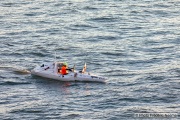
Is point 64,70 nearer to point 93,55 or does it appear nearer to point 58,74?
point 58,74

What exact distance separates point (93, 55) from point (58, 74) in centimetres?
1271

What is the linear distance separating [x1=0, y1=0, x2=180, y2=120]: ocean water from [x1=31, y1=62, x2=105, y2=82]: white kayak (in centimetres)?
63

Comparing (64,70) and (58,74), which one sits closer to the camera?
(64,70)

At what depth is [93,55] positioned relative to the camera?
301ft

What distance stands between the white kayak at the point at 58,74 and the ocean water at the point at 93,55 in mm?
627

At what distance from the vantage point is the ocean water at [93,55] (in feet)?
236

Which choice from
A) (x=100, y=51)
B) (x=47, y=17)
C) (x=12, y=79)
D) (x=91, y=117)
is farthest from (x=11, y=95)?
(x=47, y=17)

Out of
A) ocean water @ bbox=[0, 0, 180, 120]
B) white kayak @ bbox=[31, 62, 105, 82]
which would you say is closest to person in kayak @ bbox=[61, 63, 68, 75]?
white kayak @ bbox=[31, 62, 105, 82]

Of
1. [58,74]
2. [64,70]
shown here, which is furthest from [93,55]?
[64,70]

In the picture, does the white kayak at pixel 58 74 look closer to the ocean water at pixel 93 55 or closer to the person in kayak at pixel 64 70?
the person in kayak at pixel 64 70

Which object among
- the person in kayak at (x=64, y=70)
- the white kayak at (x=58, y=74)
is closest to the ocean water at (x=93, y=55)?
the white kayak at (x=58, y=74)

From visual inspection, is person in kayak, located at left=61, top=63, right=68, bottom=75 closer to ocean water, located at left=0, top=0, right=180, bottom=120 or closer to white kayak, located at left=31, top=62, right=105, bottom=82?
white kayak, located at left=31, top=62, right=105, bottom=82

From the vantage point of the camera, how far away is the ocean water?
236ft

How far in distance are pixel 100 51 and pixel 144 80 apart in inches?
588
